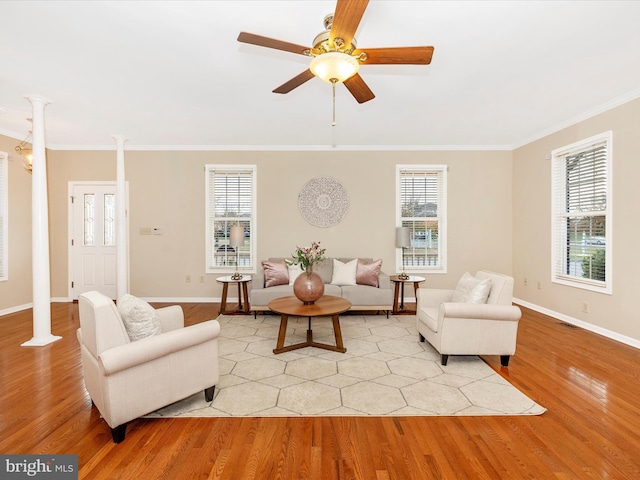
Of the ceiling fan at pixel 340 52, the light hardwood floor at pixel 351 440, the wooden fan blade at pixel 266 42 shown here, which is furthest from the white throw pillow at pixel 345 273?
the wooden fan blade at pixel 266 42

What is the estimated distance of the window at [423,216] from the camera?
217 inches

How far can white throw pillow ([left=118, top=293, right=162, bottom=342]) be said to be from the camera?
200 cm

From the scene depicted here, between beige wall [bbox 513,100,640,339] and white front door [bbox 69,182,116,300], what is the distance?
23.5ft

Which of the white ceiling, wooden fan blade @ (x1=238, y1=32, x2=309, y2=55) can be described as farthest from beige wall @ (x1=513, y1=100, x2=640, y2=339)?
wooden fan blade @ (x1=238, y1=32, x2=309, y2=55)

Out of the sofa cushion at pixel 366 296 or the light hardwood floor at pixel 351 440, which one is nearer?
the light hardwood floor at pixel 351 440

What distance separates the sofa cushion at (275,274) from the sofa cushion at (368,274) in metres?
1.14

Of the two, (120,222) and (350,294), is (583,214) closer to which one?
(350,294)

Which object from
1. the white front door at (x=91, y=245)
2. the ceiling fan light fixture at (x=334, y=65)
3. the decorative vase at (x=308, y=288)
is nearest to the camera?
the ceiling fan light fixture at (x=334, y=65)

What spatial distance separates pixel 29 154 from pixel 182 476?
14.6ft

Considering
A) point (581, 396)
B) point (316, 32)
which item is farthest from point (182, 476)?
point (316, 32)

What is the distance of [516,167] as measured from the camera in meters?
5.35

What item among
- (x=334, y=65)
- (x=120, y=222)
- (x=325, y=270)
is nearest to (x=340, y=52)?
(x=334, y=65)

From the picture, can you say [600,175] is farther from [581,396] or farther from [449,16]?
[449,16]

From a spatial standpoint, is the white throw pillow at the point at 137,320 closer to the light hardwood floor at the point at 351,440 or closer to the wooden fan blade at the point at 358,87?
the light hardwood floor at the point at 351,440
